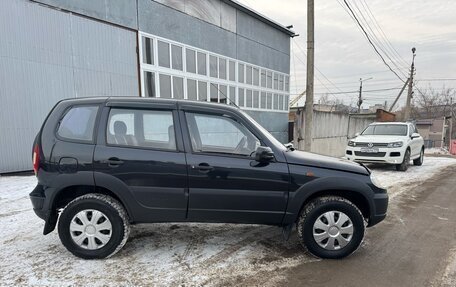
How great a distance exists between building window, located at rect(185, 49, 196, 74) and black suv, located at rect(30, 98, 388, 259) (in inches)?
374

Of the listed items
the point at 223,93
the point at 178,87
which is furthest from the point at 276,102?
the point at 178,87

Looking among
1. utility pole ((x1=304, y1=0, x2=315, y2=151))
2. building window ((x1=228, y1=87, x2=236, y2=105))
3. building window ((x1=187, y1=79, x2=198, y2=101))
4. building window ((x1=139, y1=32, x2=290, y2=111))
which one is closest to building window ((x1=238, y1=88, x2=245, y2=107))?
building window ((x1=139, y1=32, x2=290, y2=111))

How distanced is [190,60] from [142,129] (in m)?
9.89

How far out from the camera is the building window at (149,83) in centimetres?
1100

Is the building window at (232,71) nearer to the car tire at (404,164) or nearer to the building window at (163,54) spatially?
the building window at (163,54)

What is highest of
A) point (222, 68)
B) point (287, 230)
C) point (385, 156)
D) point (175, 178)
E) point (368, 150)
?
point (222, 68)

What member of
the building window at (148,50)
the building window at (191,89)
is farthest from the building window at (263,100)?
the building window at (148,50)

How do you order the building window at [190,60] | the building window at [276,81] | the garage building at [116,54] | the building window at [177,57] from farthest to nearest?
the building window at [276,81] → the building window at [190,60] → the building window at [177,57] → the garage building at [116,54]

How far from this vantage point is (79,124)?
11.6 ft

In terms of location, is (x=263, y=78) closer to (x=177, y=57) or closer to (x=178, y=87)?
(x=177, y=57)

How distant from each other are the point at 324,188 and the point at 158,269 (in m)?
2.05

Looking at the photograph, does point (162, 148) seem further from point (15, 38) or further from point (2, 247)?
point (15, 38)

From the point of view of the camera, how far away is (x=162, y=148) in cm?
347

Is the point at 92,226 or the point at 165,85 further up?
the point at 165,85
